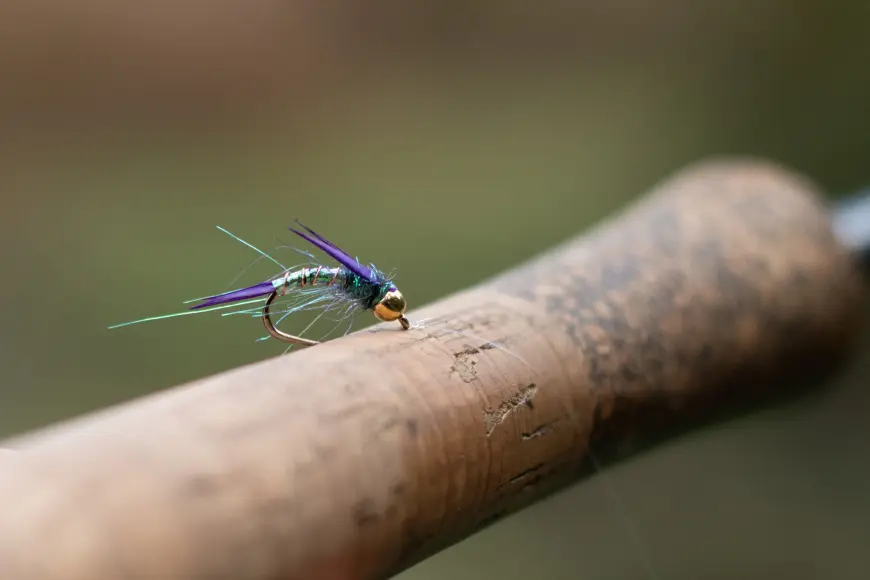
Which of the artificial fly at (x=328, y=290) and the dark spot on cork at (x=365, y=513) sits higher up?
the artificial fly at (x=328, y=290)

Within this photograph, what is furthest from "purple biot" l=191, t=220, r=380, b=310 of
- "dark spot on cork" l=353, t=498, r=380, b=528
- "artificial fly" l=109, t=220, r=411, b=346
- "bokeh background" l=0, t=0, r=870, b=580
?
"bokeh background" l=0, t=0, r=870, b=580

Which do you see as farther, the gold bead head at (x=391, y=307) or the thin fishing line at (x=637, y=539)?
the thin fishing line at (x=637, y=539)

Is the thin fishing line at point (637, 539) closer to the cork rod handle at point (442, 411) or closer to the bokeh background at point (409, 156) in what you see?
the bokeh background at point (409, 156)

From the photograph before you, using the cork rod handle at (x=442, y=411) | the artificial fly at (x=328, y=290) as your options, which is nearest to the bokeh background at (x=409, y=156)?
the cork rod handle at (x=442, y=411)

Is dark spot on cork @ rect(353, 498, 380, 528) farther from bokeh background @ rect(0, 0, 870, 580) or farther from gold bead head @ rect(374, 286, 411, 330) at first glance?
bokeh background @ rect(0, 0, 870, 580)

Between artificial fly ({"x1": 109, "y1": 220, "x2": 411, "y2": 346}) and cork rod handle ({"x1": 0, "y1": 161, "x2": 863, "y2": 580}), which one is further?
artificial fly ({"x1": 109, "y1": 220, "x2": 411, "y2": 346})

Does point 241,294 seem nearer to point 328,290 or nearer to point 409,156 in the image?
point 328,290

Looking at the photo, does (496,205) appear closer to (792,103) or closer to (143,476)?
(792,103)
